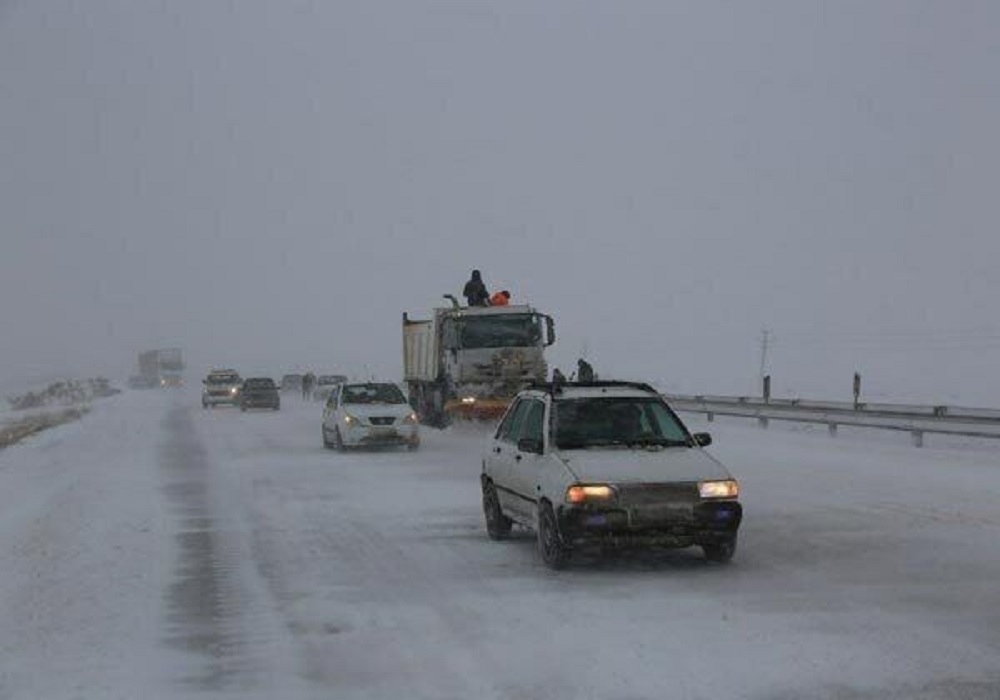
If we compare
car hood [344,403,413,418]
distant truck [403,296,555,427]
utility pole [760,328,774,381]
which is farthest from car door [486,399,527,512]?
utility pole [760,328,774,381]

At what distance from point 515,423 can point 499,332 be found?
18741 millimetres

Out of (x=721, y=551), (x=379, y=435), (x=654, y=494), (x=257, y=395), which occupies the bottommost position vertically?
(x=257, y=395)

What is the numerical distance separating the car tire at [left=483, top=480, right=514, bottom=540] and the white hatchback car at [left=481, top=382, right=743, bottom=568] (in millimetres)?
245

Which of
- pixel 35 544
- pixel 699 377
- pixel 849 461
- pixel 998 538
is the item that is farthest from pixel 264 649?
pixel 699 377

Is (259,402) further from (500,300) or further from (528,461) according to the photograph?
(528,461)

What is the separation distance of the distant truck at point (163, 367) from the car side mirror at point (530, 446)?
107049 millimetres

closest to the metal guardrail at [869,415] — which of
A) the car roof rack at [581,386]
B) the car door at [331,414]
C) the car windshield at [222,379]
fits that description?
the car door at [331,414]

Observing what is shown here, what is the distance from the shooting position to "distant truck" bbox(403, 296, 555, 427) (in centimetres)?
3122

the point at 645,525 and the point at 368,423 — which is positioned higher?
the point at 645,525

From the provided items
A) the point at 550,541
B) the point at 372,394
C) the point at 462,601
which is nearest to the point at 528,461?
the point at 550,541

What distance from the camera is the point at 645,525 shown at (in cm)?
1069

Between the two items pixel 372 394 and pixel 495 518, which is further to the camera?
pixel 372 394

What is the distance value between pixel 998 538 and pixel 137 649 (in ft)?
27.8

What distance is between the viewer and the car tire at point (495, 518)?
1307cm
